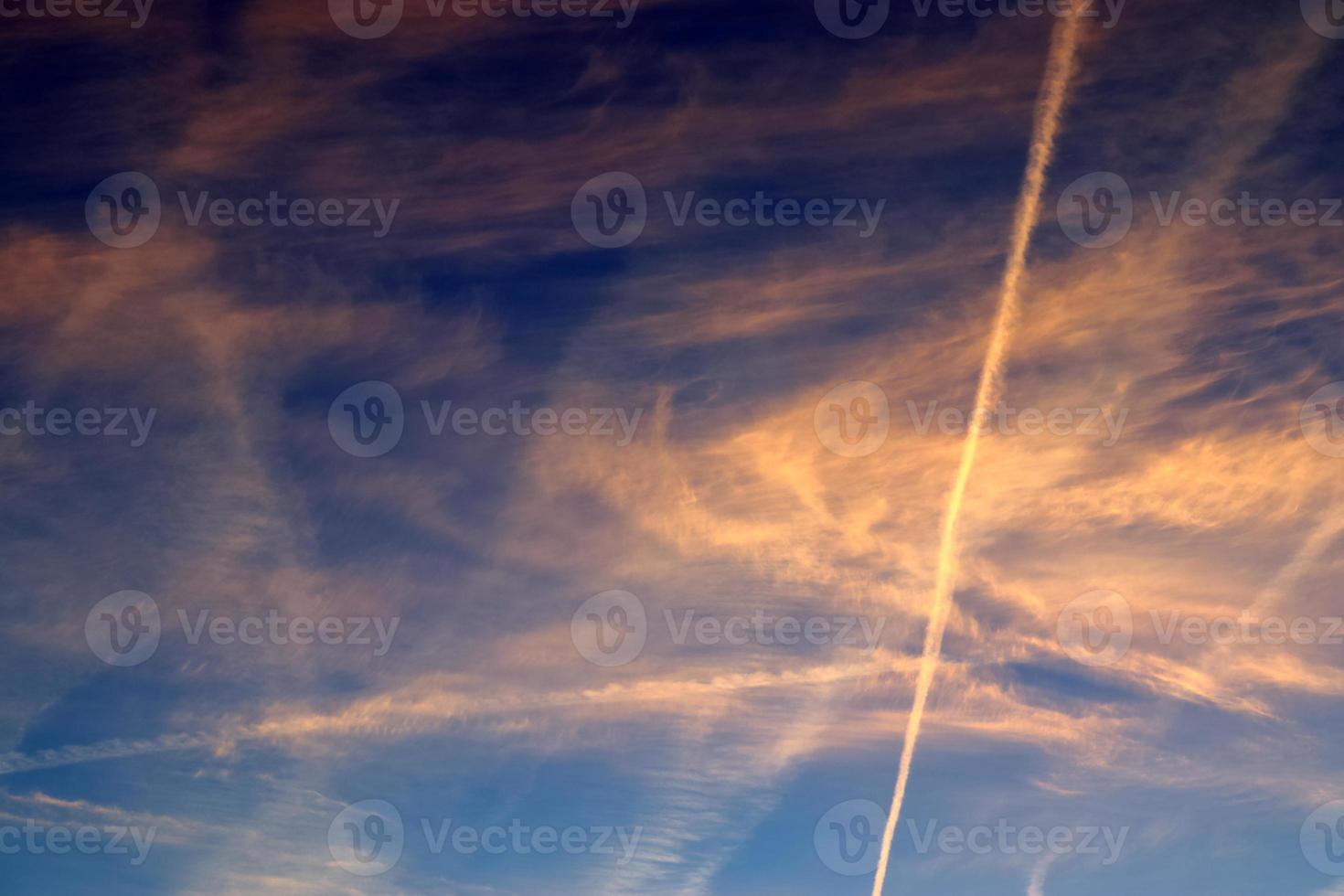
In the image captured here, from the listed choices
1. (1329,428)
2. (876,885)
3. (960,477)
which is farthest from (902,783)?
(1329,428)

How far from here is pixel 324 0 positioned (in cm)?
1773

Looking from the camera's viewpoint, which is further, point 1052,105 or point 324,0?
point 1052,105

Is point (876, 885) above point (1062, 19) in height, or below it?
below

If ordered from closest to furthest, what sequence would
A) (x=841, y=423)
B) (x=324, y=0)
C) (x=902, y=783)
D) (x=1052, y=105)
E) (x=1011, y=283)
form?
(x=324, y=0) → (x=1052, y=105) → (x=1011, y=283) → (x=841, y=423) → (x=902, y=783)

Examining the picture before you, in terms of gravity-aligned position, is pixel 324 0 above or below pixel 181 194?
above

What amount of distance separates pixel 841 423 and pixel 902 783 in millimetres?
11712

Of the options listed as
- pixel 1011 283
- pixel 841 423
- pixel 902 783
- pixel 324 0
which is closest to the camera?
pixel 324 0

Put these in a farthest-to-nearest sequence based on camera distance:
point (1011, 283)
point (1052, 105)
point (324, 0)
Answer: point (1011, 283) → point (1052, 105) → point (324, 0)

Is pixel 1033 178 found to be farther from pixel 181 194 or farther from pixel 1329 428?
pixel 181 194

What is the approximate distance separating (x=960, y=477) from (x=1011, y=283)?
16.2 ft

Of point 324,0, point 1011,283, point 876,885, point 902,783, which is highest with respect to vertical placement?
point 324,0

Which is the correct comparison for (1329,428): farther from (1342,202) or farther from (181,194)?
(181,194)

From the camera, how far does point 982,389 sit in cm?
2138

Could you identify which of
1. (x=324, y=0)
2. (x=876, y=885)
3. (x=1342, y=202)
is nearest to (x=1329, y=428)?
(x=1342, y=202)
